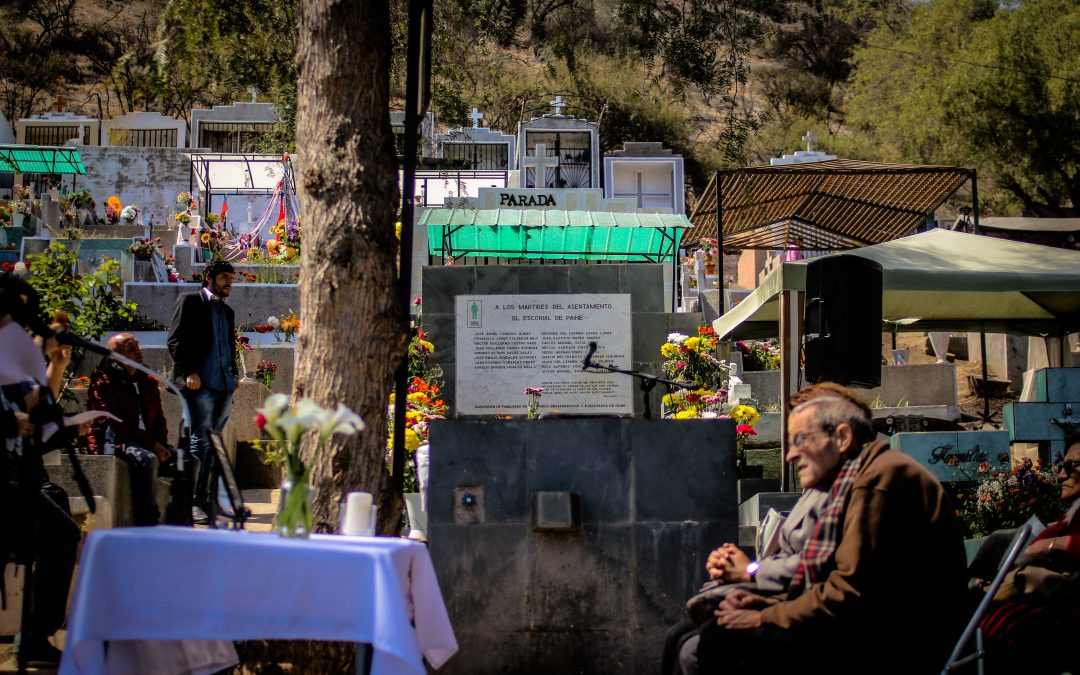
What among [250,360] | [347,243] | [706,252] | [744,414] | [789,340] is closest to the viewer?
[347,243]

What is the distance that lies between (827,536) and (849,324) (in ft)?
12.0

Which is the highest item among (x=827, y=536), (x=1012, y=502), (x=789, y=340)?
(x=789, y=340)

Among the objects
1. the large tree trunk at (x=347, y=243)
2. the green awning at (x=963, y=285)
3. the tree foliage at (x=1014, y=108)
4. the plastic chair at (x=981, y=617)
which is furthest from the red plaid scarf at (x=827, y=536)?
the tree foliage at (x=1014, y=108)

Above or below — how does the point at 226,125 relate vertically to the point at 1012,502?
above

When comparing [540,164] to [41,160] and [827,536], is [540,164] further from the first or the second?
[827,536]

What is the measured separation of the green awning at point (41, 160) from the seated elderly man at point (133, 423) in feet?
91.7

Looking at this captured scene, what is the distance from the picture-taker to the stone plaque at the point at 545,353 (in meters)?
9.67

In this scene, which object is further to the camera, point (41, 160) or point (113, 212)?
point (41, 160)

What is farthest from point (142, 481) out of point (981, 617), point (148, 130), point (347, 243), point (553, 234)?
point (148, 130)

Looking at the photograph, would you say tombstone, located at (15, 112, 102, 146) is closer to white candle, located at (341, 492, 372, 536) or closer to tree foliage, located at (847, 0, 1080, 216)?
tree foliage, located at (847, 0, 1080, 216)

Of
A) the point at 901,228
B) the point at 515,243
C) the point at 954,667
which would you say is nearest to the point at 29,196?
the point at 515,243

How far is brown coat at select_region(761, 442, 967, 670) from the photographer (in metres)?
3.95

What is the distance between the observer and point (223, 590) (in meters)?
4.01

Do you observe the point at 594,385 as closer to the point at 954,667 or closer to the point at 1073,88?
the point at 954,667
